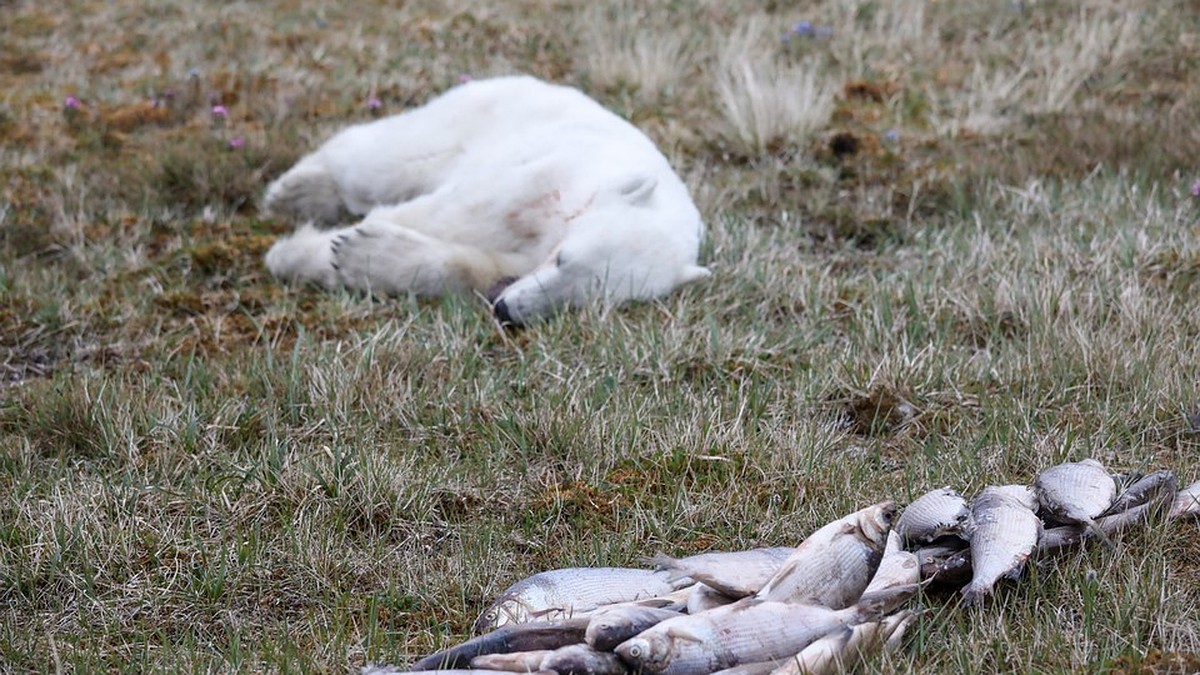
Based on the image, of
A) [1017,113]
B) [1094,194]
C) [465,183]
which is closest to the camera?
[465,183]

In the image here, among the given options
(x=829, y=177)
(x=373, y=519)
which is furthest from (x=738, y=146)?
(x=373, y=519)

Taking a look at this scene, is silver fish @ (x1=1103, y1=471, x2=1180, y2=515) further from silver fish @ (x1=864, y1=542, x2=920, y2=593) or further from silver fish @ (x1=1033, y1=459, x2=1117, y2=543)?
silver fish @ (x1=864, y1=542, x2=920, y2=593)

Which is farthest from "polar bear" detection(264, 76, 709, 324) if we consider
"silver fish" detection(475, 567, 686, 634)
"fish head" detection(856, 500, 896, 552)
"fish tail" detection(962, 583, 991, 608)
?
"fish tail" detection(962, 583, 991, 608)

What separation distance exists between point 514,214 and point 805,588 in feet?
10.0

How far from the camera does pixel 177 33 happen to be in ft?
31.2

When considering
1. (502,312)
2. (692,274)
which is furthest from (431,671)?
(692,274)

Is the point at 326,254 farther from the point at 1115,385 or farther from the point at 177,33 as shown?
the point at 177,33

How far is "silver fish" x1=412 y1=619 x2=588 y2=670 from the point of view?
2.62 m

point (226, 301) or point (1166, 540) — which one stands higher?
point (1166, 540)

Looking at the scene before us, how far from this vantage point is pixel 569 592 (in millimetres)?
2945

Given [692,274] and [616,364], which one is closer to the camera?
[616,364]

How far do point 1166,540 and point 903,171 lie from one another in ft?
12.2

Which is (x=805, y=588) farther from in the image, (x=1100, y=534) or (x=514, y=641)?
(x=1100, y=534)

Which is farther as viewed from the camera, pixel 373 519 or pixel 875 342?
pixel 875 342
